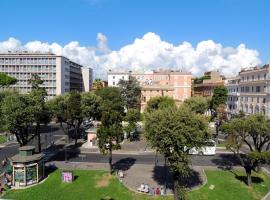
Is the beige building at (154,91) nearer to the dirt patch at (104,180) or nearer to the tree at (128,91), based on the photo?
the tree at (128,91)

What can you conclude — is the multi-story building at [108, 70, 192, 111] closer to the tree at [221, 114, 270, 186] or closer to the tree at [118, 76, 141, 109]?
the tree at [118, 76, 141, 109]

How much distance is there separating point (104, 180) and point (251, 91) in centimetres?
6206

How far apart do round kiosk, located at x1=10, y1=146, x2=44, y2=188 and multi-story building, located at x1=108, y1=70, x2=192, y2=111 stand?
7399 centimetres

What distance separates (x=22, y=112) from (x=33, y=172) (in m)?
9.42

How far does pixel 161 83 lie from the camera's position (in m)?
119

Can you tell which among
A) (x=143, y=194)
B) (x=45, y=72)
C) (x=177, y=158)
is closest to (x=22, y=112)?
(x=143, y=194)

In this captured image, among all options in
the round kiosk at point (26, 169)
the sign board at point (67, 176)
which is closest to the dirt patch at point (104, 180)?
the sign board at point (67, 176)

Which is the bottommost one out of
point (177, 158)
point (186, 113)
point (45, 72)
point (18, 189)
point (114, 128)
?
point (18, 189)

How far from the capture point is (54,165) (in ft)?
142

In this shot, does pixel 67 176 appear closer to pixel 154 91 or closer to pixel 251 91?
pixel 251 91

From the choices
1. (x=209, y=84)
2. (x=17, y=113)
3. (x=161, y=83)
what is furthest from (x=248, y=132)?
(x=209, y=84)

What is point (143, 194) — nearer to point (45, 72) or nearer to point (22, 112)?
point (22, 112)

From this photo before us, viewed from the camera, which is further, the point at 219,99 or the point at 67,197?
the point at 219,99

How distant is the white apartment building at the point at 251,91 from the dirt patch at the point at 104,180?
51.5 meters
